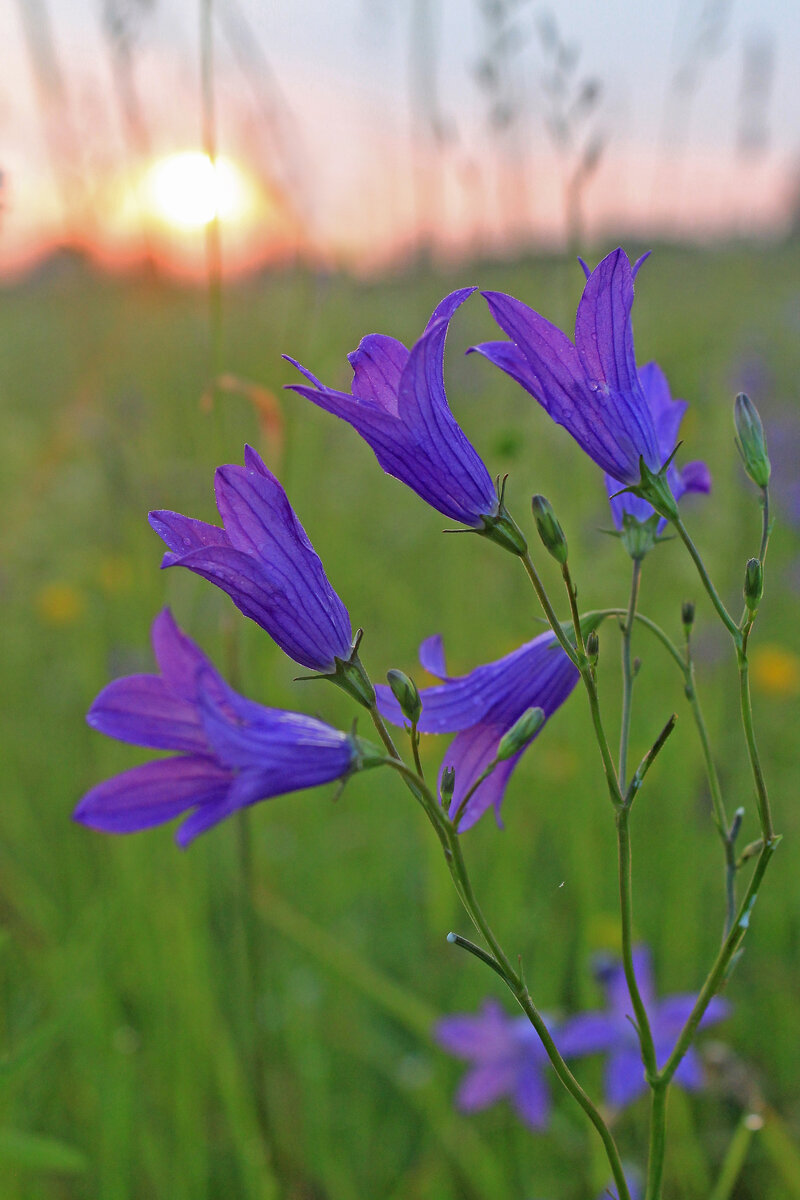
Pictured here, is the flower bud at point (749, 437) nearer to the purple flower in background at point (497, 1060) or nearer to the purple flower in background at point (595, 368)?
the purple flower in background at point (595, 368)

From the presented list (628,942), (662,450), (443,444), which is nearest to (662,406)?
(662,450)

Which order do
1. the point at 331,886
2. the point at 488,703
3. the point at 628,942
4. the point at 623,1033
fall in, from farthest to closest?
the point at 331,886 → the point at 623,1033 → the point at 488,703 → the point at 628,942

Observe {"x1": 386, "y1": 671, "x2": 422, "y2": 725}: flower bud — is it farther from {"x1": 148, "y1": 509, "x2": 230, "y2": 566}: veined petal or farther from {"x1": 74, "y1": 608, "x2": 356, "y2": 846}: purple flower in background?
{"x1": 148, "y1": 509, "x2": 230, "y2": 566}: veined petal

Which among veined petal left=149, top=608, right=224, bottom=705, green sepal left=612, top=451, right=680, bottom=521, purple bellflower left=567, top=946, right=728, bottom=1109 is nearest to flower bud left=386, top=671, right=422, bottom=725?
veined petal left=149, top=608, right=224, bottom=705

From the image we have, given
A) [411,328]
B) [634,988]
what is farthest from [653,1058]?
[411,328]

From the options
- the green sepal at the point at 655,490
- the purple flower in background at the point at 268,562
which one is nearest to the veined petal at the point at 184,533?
the purple flower in background at the point at 268,562

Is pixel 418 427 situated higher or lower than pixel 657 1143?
higher

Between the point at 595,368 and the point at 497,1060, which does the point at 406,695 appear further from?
the point at 497,1060
